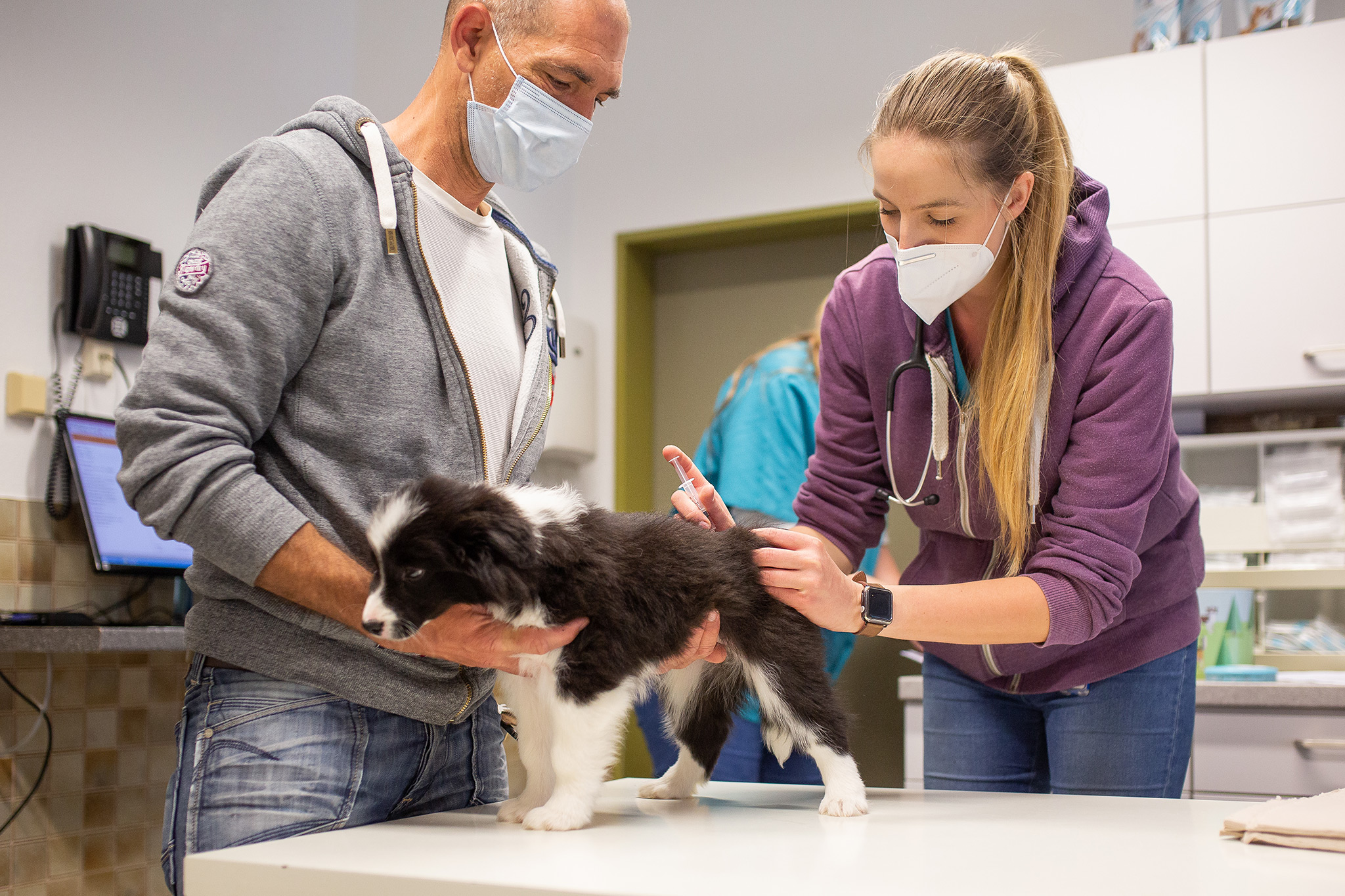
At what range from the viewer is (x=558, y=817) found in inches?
43.5

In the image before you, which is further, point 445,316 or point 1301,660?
point 1301,660

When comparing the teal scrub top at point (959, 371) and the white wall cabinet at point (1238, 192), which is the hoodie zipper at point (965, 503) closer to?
the teal scrub top at point (959, 371)

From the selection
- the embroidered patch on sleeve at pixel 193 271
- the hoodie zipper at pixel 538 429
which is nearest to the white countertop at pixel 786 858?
the hoodie zipper at pixel 538 429

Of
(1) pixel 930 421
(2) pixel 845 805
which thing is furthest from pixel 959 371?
(2) pixel 845 805

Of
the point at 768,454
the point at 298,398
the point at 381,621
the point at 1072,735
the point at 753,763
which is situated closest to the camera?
the point at 381,621

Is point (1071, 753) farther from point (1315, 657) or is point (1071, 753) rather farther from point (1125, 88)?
point (1125, 88)

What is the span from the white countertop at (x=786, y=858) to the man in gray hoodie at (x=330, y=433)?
0.11 metres

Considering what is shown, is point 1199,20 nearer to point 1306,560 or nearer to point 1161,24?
point 1161,24

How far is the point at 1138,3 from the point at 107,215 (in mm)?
3247

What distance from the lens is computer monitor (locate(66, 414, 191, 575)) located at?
8.84 feet

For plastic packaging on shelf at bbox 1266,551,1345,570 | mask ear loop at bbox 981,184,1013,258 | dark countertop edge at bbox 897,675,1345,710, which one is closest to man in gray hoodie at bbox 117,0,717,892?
mask ear loop at bbox 981,184,1013,258

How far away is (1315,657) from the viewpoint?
117 inches

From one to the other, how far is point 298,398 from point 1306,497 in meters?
3.03

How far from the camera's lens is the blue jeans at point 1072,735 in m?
1.49
